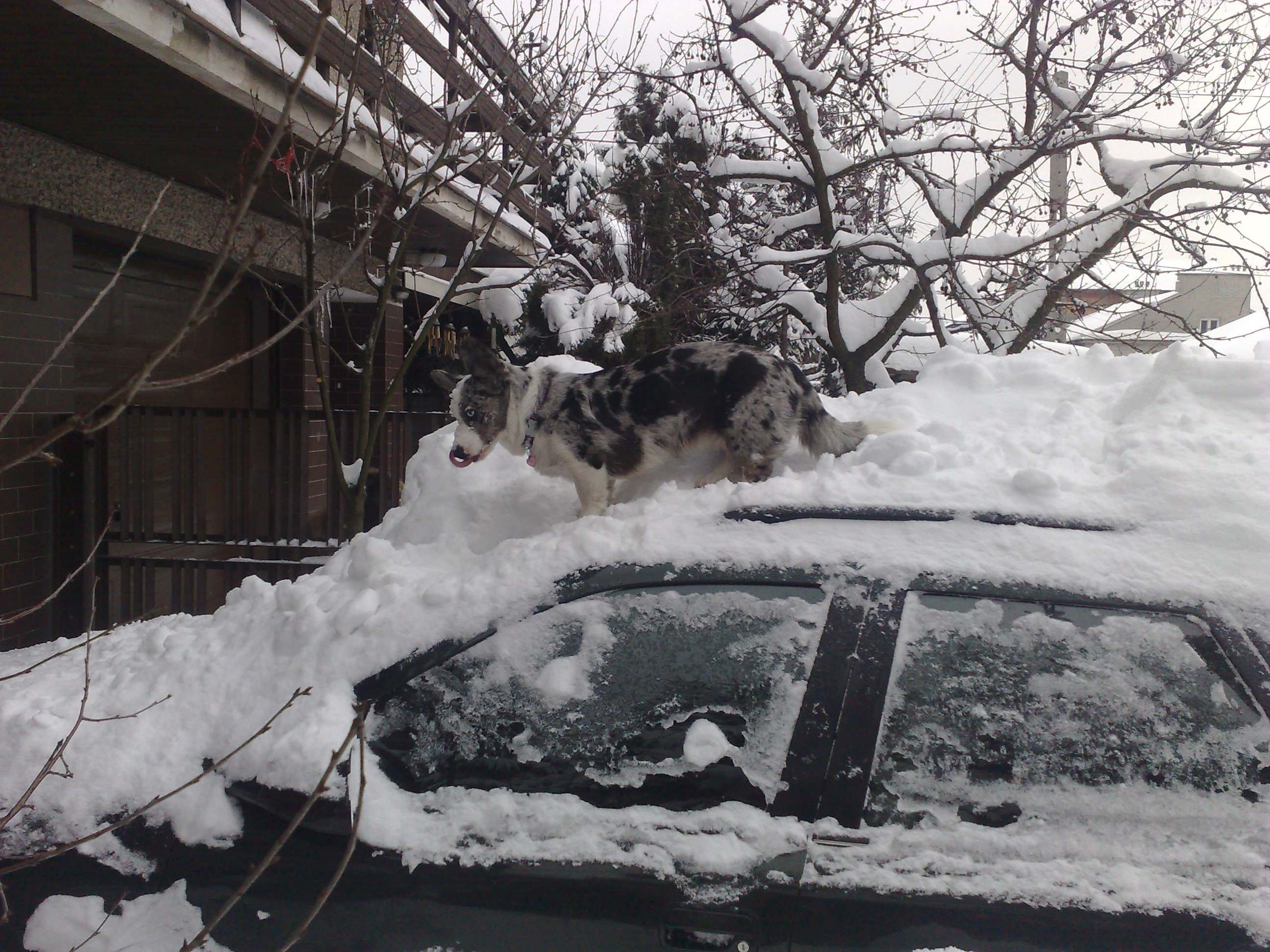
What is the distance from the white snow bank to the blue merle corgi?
2267 millimetres

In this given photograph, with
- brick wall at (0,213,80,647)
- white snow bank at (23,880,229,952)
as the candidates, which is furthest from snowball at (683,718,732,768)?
brick wall at (0,213,80,647)

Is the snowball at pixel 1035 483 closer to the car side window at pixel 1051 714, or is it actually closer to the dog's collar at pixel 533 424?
the car side window at pixel 1051 714

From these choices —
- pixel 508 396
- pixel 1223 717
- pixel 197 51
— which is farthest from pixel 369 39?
pixel 1223 717

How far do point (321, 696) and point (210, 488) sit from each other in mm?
6639

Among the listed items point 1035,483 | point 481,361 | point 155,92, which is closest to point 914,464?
point 1035,483

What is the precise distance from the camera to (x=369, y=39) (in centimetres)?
568

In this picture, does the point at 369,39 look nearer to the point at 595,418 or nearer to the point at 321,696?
the point at 595,418

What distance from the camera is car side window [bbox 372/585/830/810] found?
6.59 feet

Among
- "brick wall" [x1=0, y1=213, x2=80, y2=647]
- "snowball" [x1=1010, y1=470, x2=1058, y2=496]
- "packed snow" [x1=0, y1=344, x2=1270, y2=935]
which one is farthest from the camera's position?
"brick wall" [x1=0, y1=213, x2=80, y2=647]

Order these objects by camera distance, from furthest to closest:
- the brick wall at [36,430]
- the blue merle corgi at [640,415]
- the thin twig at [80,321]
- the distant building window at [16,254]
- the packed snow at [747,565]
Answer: the brick wall at [36,430] < the distant building window at [16,254] < the blue merle corgi at [640,415] < the packed snow at [747,565] < the thin twig at [80,321]

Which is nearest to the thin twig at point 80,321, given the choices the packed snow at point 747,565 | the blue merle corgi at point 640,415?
the packed snow at point 747,565

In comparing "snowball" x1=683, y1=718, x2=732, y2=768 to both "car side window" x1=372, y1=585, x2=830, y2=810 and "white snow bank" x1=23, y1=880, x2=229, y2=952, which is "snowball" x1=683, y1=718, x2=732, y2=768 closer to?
"car side window" x1=372, y1=585, x2=830, y2=810

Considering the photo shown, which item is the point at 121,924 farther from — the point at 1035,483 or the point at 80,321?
the point at 1035,483

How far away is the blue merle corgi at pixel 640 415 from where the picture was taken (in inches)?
154
